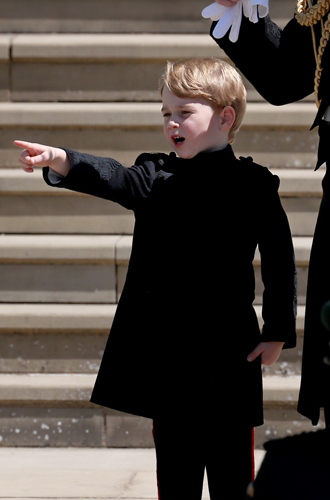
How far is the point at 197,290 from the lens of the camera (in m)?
2.46

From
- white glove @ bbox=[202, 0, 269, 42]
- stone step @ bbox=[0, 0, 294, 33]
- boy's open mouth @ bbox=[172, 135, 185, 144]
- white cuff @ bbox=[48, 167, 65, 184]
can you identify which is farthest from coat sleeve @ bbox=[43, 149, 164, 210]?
stone step @ bbox=[0, 0, 294, 33]

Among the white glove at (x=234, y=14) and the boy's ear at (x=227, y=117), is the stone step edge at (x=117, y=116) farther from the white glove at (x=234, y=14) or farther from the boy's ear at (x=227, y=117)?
the white glove at (x=234, y=14)

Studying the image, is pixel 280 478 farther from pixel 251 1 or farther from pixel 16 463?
pixel 16 463

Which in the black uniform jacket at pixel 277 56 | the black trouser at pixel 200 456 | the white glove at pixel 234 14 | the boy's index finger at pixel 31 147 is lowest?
the black trouser at pixel 200 456

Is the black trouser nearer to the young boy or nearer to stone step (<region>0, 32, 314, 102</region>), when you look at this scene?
the young boy

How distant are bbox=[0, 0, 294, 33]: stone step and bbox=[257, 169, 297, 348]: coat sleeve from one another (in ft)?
8.51

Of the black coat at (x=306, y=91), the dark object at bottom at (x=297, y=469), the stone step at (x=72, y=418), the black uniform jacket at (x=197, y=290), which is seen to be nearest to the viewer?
the dark object at bottom at (x=297, y=469)

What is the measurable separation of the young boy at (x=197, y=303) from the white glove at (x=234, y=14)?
197 millimetres

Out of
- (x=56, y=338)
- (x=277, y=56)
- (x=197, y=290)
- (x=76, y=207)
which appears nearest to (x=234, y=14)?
(x=277, y=56)

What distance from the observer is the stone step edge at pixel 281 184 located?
14.8ft

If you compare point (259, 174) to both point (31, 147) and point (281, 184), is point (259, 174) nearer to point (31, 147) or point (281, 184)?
point (31, 147)

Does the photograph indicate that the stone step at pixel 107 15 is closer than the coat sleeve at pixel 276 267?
No

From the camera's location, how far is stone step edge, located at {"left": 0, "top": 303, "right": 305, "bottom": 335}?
14.2 feet

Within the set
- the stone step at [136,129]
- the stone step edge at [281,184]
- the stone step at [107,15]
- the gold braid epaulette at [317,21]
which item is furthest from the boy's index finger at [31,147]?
the stone step at [107,15]
